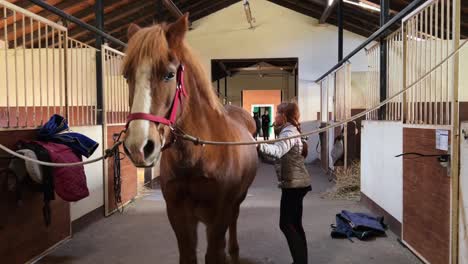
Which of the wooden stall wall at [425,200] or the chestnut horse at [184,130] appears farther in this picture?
the wooden stall wall at [425,200]

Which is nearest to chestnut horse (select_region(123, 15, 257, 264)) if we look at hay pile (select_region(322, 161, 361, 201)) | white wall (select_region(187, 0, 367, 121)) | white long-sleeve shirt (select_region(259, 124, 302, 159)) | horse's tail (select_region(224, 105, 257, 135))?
white long-sleeve shirt (select_region(259, 124, 302, 159))

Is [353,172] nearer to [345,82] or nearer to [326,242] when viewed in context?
[345,82]

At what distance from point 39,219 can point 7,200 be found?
374mm

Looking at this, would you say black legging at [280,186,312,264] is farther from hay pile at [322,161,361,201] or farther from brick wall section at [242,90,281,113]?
brick wall section at [242,90,281,113]

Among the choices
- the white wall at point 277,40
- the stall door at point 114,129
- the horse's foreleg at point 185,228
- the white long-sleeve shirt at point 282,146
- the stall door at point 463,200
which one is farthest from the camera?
the white wall at point 277,40

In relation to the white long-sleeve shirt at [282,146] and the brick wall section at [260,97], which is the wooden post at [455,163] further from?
the brick wall section at [260,97]

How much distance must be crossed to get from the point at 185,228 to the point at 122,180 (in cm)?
248

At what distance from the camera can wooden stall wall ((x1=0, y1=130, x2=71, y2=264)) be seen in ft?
6.61

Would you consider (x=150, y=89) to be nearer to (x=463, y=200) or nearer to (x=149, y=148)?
(x=149, y=148)

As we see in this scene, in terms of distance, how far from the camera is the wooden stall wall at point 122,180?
3.51 metres

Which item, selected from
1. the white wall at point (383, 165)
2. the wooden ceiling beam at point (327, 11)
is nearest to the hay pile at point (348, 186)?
the white wall at point (383, 165)

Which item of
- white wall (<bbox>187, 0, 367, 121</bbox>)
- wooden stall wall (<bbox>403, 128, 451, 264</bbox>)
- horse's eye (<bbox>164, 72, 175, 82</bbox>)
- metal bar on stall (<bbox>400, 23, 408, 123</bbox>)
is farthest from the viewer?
white wall (<bbox>187, 0, 367, 121</bbox>)

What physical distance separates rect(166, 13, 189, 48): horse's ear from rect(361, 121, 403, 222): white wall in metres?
2.05

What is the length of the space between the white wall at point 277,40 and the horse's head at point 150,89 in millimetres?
7101
